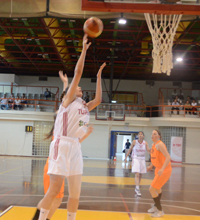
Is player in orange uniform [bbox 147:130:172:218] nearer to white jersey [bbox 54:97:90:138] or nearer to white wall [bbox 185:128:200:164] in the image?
white jersey [bbox 54:97:90:138]

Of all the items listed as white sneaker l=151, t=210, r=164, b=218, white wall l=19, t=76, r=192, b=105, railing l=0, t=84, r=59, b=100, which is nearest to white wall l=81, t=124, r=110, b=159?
railing l=0, t=84, r=59, b=100

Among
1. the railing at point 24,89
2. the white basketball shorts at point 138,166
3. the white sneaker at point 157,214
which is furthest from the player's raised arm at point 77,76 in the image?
the railing at point 24,89

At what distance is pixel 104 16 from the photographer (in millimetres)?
10992

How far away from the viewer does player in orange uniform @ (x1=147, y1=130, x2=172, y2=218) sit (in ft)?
16.5

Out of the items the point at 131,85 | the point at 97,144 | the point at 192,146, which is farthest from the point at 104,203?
the point at 131,85

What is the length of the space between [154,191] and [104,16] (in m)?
7.89

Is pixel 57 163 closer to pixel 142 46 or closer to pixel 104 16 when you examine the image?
pixel 104 16

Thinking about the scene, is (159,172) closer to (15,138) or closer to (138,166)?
(138,166)

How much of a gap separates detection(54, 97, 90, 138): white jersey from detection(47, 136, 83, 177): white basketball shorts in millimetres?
68

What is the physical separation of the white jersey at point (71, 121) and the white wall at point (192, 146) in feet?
62.3

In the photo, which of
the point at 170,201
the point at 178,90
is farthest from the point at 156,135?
the point at 178,90

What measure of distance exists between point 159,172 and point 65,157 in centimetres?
243

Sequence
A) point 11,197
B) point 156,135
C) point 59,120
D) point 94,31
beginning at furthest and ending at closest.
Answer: point 11,197 → point 156,135 → point 94,31 → point 59,120

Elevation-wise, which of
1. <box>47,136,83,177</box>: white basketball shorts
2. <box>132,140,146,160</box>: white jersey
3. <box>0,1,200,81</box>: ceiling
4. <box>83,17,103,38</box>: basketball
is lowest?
<box>132,140,146,160</box>: white jersey
